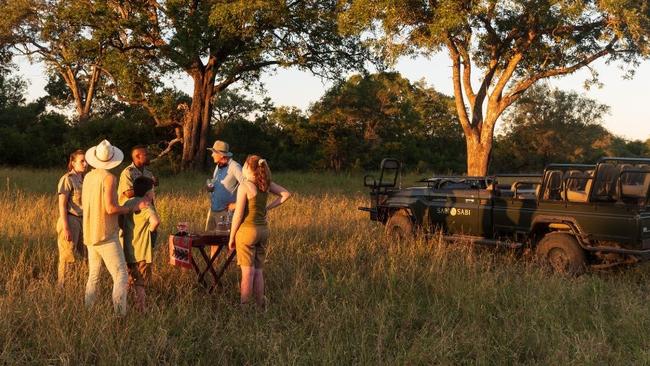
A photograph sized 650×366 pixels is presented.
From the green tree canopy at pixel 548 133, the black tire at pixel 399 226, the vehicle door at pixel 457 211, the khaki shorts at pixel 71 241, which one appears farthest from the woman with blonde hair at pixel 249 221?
the green tree canopy at pixel 548 133

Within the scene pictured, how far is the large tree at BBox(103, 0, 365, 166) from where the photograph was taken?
2112cm

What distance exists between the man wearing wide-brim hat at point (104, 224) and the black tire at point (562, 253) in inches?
203

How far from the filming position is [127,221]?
5.93 metres

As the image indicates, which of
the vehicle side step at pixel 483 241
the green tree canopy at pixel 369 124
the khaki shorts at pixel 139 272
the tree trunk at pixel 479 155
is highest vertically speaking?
the green tree canopy at pixel 369 124

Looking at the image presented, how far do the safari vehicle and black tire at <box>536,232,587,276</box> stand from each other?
0.01m

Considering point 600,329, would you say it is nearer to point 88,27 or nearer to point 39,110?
point 88,27

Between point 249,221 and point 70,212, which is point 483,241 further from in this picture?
point 70,212

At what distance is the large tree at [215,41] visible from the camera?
21125 millimetres

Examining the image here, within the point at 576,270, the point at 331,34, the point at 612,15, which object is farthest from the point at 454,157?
the point at 576,270

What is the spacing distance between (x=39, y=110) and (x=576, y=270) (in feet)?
132

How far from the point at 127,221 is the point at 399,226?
5.45 meters

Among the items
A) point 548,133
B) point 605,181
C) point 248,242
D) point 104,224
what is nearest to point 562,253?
point 605,181

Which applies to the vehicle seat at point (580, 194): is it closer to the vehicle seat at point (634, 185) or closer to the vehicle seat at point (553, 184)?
the vehicle seat at point (553, 184)

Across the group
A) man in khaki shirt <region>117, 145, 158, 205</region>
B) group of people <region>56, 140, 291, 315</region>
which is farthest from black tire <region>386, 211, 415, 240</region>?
man in khaki shirt <region>117, 145, 158, 205</region>
